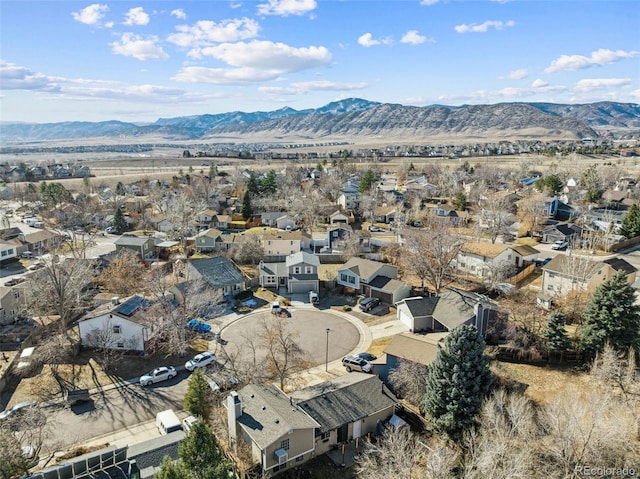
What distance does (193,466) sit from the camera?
58.2 ft

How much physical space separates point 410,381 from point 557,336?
12.1m

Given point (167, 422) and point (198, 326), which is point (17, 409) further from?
point (198, 326)

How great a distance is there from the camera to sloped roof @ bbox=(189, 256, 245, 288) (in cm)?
4597

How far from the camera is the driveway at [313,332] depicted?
114 feet

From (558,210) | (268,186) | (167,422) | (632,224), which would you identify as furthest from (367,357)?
(268,186)

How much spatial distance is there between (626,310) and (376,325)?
1948cm

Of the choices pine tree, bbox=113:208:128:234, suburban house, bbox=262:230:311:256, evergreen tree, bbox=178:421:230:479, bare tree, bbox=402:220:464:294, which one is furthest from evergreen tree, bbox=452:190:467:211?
evergreen tree, bbox=178:421:230:479

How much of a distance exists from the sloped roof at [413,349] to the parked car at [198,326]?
17517mm

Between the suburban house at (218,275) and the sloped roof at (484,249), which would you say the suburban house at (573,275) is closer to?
the sloped roof at (484,249)

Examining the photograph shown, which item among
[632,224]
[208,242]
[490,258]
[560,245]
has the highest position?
[632,224]

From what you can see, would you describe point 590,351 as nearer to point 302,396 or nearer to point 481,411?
point 481,411

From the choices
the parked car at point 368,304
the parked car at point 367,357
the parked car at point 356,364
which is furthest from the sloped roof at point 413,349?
the parked car at point 368,304

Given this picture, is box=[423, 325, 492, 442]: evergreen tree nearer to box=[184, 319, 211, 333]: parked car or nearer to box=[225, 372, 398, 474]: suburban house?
box=[225, 372, 398, 474]: suburban house

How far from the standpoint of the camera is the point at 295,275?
4812cm
